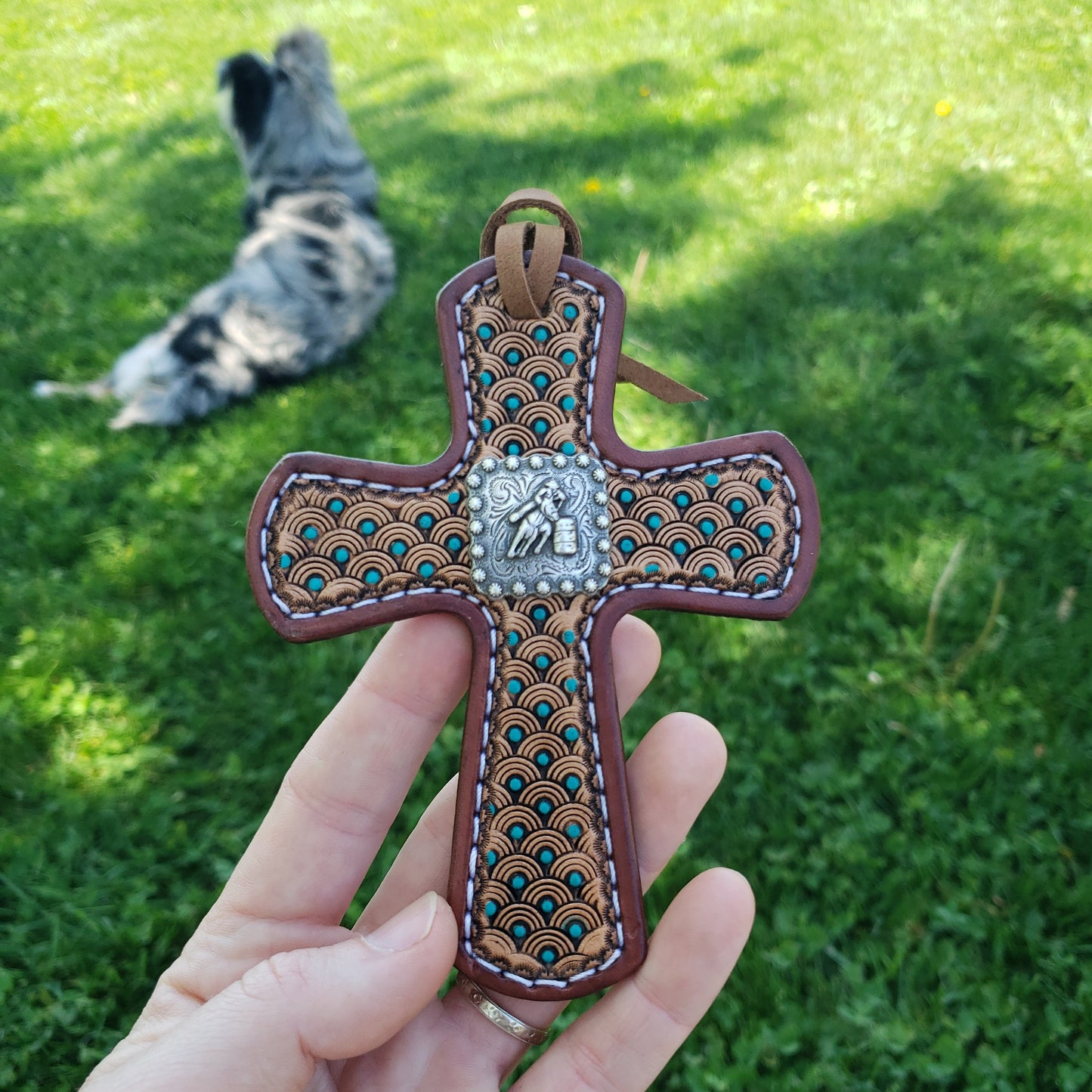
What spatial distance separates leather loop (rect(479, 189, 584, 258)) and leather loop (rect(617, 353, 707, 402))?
25 cm

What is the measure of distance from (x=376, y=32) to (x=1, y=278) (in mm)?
4503

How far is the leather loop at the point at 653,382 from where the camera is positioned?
1.89m

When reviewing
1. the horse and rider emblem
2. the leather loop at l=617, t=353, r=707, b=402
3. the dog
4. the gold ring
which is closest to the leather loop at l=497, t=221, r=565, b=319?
the leather loop at l=617, t=353, r=707, b=402

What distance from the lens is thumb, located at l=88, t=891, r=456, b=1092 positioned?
4.74 ft

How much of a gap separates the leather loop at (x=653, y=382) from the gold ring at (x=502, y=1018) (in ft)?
4.26

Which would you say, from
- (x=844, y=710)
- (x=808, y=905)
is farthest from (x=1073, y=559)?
(x=808, y=905)

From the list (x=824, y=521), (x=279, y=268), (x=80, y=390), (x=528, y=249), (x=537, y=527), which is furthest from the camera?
(x=279, y=268)

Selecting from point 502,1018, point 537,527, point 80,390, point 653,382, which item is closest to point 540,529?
point 537,527

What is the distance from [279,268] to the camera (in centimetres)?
446

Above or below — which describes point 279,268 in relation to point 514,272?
below

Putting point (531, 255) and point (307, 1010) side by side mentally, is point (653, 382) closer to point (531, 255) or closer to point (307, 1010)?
point (531, 255)

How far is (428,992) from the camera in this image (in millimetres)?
1579

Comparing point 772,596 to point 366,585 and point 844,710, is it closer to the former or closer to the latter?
point 366,585

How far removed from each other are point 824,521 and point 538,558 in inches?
69.2
